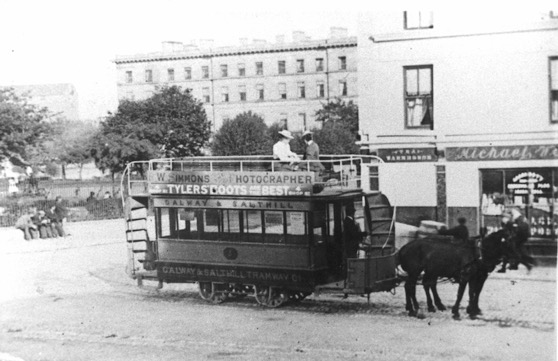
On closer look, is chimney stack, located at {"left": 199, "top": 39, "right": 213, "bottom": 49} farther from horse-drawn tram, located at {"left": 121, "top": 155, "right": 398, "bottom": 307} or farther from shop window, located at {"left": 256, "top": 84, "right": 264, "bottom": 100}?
horse-drawn tram, located at {"left": 121, "top": 155, "right": 398, "bottom": 307}

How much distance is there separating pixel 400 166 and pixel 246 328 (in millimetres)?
1468

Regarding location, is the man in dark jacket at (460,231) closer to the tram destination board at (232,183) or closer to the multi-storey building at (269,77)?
the tram destination board at (232,183)

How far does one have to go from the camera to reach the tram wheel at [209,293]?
473 centimetres

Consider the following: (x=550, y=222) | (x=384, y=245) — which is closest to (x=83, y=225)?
(x=384, y=245)

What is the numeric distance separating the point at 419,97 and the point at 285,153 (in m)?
0.87

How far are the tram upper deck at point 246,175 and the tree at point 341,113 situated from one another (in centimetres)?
20

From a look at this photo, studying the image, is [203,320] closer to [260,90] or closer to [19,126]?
[260,90]

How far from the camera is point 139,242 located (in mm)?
4863

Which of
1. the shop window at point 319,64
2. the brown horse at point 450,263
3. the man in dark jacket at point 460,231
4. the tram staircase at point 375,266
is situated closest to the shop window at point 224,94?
the shop window at point 319,64

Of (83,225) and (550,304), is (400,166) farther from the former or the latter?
(83,225)

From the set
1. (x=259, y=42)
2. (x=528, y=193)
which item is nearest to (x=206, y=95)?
(x=259, y=42)

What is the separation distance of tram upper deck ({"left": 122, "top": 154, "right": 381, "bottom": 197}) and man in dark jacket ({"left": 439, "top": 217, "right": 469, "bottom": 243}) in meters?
0.53

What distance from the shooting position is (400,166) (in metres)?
4.16

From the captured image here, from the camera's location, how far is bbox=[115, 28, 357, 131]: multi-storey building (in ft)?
14.2
